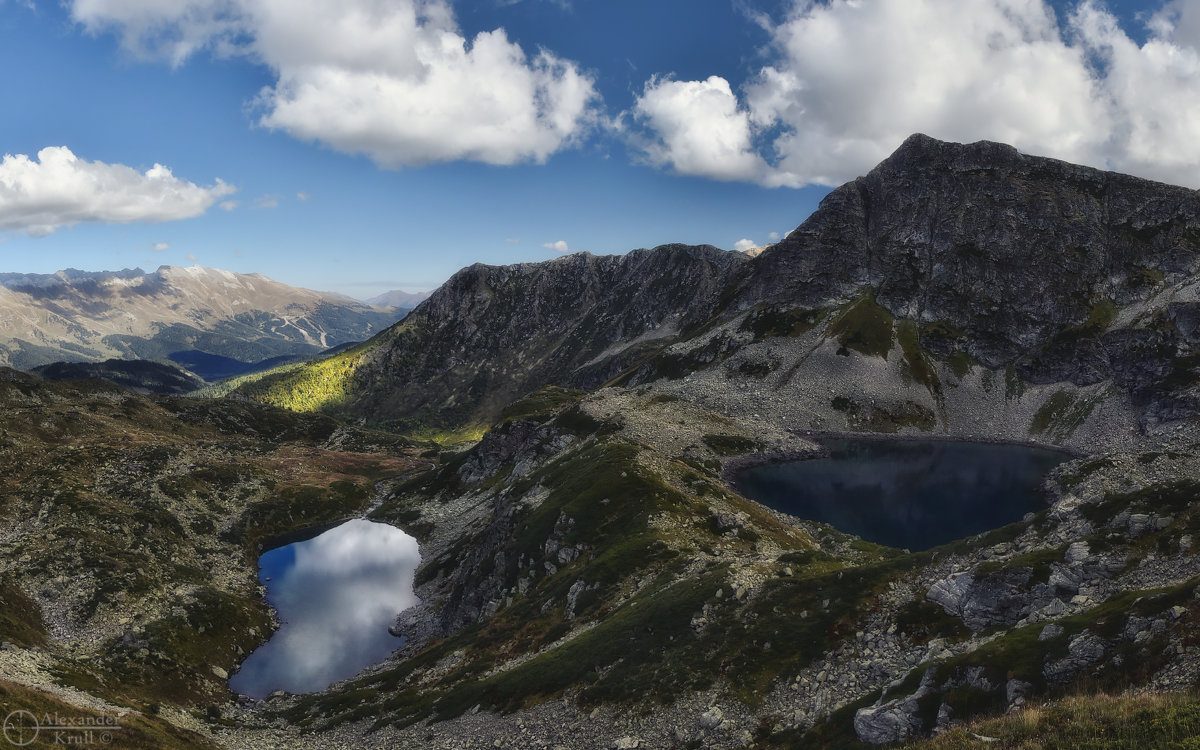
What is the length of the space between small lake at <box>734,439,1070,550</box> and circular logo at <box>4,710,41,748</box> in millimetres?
100256

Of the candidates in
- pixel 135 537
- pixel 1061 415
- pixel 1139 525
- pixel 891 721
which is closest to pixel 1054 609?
pixel 1139 525

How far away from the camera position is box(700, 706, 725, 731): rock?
113ft

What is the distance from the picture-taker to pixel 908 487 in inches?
4978

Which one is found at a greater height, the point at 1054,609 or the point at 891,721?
the point at 1054,609

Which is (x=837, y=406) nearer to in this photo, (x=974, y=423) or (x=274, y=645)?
(x=974, y=423)

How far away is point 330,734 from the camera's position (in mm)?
54562

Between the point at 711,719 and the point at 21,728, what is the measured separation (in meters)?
40.0

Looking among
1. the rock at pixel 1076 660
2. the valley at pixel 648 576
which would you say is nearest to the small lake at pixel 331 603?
the valley at pixel 648 576

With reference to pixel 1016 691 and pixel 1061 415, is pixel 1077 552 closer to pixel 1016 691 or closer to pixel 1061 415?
pixel 1016 691

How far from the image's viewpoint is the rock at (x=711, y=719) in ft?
113

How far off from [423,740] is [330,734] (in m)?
15.0

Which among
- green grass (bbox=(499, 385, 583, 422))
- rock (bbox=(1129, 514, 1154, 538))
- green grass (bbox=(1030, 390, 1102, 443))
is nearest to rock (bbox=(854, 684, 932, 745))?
rock (bbox=(1129, 514, 1154, 538))

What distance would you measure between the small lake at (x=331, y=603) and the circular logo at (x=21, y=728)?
46.1m

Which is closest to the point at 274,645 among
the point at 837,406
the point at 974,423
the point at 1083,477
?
the point at 1083,477
